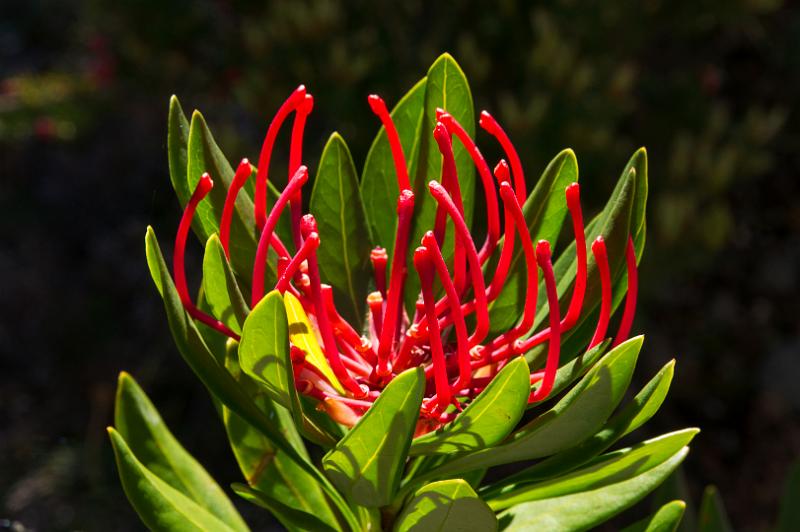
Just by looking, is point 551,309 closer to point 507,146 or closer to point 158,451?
point 507,146

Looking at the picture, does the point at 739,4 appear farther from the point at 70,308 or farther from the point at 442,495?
the point at 442,495

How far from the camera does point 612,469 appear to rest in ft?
1.62

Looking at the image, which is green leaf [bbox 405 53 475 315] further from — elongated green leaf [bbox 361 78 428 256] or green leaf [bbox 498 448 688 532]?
green leaf [bbox 498 448 688 532]

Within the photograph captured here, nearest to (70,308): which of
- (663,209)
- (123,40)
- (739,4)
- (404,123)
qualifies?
(123,40)

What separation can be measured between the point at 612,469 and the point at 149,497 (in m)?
0.25

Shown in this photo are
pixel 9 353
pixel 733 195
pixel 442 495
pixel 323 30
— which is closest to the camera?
pixel 442 495

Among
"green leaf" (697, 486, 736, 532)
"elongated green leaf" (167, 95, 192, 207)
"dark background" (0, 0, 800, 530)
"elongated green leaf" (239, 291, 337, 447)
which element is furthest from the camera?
"dark background" (0, 0, 800, 530)

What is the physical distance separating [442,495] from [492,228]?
0.14 metres

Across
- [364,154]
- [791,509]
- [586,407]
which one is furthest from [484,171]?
[364,154]

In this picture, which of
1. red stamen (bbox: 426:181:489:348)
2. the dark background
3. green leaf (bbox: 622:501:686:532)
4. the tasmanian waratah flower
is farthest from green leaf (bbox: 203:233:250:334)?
the dark background

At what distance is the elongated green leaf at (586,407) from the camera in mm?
435

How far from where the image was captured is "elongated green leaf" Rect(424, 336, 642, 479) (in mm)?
435

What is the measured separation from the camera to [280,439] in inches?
20.6

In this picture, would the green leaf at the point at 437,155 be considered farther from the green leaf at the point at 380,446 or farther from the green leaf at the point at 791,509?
the green leaf at the point at 791,509
